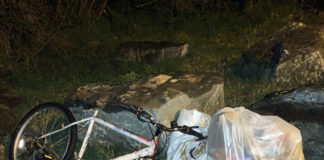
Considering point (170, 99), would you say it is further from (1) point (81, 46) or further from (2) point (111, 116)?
(1) point (81, 46)

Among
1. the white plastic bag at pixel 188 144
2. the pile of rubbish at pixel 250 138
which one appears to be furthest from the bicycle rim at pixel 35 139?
the pile of rubbish at pixel 250 138

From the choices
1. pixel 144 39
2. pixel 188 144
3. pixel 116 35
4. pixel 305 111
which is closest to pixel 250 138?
pixel 188 144

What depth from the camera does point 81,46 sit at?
9.41 meters

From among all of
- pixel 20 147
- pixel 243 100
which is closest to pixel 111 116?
pixel 20 147

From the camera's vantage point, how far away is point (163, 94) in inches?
178

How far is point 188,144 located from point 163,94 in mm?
1063

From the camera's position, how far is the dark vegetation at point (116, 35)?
750 cm

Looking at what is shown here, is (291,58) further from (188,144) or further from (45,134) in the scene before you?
(45,134)

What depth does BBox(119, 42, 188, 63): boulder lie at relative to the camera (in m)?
8.23

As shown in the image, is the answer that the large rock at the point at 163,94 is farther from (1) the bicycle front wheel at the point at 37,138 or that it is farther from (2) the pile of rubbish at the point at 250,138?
(2) the pile of rubbish at the point at 250,138

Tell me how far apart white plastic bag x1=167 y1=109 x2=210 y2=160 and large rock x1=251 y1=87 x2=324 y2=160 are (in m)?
1.25

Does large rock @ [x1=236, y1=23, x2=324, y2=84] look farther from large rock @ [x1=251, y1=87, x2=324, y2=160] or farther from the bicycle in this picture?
the bicycle

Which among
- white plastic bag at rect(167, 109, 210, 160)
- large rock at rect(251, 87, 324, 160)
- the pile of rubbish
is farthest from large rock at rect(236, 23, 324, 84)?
the pile of rubbish

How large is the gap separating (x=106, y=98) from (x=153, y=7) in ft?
22.6
